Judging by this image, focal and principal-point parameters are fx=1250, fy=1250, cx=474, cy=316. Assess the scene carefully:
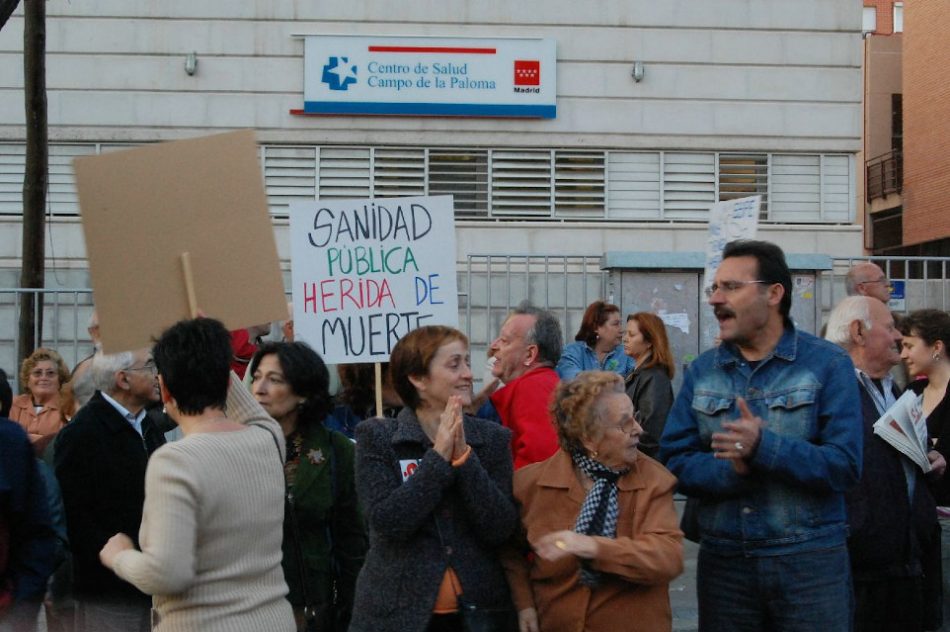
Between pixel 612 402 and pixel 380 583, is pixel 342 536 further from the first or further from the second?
pixel 612 402

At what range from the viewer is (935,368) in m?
6.55

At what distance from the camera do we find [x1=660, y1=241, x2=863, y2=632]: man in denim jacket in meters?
4.20

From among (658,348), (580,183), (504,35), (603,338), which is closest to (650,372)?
(658,348)

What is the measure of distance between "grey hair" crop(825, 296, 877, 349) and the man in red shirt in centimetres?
126

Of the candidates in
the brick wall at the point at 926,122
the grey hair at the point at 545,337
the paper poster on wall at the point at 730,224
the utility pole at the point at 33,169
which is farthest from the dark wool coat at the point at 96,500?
the brick wall at the point at 926,122

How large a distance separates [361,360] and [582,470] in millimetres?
1846

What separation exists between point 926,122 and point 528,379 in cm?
2436

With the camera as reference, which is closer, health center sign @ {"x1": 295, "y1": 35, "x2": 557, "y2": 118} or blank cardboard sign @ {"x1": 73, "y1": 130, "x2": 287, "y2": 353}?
blank cardboard sign @ {"x1": 73, "y1": 130, "x2": 287, "y2": 353}

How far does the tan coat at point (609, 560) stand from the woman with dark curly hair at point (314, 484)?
2.82 ft

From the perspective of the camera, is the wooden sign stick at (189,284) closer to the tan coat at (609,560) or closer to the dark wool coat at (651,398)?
the tan coat at (609,560)

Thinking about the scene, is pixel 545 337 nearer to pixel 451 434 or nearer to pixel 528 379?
pixel 528 379

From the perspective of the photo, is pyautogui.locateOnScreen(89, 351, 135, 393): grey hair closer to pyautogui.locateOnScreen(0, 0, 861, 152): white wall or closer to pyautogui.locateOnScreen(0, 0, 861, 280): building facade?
pyautogui.locateOnScreen(0, 0, 861, 280): building facade

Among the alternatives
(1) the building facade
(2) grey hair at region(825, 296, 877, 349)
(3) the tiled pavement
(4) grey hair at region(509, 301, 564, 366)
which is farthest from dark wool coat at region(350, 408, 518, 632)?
(1) the building facade

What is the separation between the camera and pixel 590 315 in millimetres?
9117
